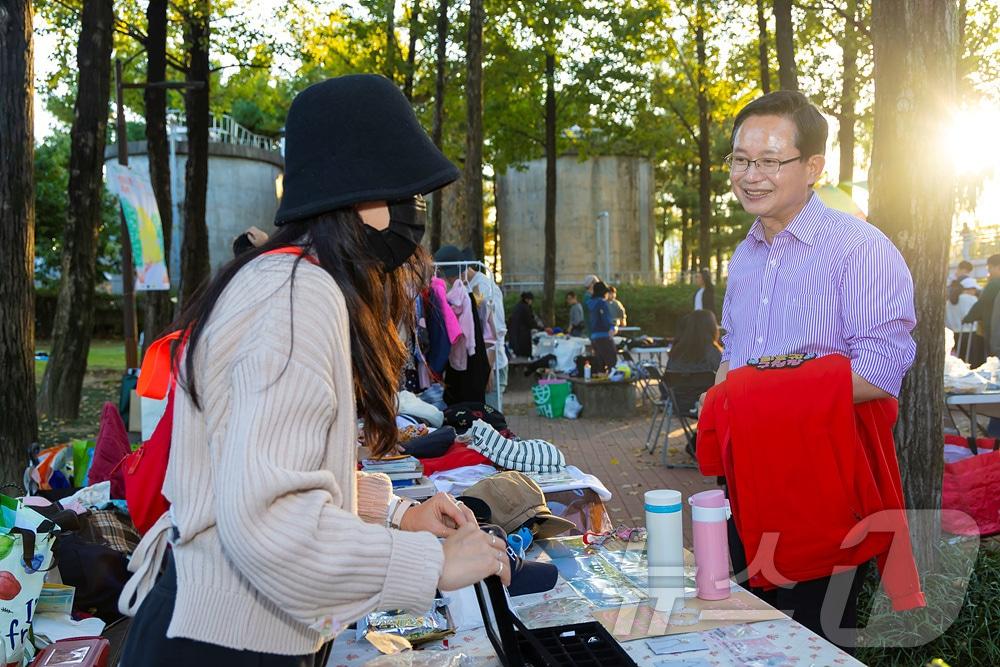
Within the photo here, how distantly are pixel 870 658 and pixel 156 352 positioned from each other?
127 inches

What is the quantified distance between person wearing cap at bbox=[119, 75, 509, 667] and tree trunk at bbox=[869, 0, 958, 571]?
10.2 ft

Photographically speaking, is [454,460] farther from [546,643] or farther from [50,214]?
[50,214]

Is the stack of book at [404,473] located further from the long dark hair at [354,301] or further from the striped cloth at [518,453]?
the long dark hair at [354,301]

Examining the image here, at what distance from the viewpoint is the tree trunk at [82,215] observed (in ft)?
38.7

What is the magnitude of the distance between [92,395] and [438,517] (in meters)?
16.9

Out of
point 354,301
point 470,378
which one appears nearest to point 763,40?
point 470,378

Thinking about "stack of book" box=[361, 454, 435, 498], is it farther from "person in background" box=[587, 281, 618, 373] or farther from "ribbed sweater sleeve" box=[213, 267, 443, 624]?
"person in background" box=[587, 281, 618, 373]

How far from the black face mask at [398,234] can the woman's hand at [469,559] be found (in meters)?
0.48

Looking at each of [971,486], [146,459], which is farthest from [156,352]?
[971,486]

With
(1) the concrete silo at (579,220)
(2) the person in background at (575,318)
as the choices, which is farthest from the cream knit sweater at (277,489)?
(1) the concrete silo at (579,220)

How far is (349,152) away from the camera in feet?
4.60

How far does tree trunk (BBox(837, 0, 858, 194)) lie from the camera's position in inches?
671

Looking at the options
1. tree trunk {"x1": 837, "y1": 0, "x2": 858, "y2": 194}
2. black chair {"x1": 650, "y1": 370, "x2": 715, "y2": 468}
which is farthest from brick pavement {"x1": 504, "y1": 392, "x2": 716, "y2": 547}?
tree trunk {"x1": 837, "y1": 0, "x2": 858, "y2": 194}

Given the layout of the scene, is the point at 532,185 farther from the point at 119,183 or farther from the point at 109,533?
the point at 109,533
